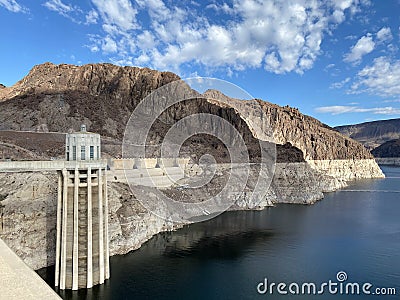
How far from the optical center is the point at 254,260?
43.6 m

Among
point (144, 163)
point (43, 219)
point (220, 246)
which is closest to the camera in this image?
point (43, 219)

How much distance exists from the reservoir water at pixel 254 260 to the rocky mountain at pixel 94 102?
66188 millimetres

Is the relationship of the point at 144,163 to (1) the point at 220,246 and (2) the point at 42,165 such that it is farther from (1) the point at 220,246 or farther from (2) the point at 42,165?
(2) the point at 42,165

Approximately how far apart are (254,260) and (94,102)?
104321mm

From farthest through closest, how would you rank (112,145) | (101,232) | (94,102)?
(94,102) < (112,145) < (101,232)

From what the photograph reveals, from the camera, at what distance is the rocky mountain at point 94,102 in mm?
111613

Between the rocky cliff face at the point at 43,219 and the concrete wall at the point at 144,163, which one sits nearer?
the rocky cliff face at the point at 43,219

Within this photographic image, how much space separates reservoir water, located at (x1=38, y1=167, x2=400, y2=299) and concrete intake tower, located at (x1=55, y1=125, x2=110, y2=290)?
1.69m

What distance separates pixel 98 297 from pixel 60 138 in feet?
223

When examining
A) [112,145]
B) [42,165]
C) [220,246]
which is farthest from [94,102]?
[42,165]

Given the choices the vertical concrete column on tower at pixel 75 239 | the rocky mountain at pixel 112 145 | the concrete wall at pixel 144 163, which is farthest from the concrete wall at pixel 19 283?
the concrete wall at pixel 144 163

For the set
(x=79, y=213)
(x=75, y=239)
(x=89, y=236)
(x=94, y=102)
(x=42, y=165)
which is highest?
(x=94, y=102)

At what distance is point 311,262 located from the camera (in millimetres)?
42625

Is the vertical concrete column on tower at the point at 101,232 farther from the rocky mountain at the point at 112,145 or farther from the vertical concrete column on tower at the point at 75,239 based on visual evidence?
the rocky mountain at the point at 112,145
